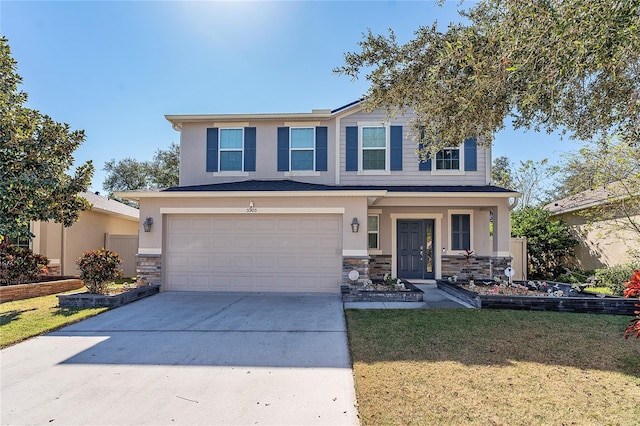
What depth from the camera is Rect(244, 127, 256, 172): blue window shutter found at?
37.0ft

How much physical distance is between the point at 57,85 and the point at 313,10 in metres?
9.11

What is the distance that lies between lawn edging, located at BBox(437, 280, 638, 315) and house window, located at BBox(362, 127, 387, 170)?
5264 millimetres

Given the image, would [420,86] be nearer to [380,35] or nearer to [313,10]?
[380,35]

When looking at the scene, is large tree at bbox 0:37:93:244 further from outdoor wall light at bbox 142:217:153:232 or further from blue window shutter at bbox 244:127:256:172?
blue window shutter at bbox 244:127:256:172

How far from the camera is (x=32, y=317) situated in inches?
273

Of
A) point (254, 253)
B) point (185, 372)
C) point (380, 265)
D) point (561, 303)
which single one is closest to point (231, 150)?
point (254, 253)

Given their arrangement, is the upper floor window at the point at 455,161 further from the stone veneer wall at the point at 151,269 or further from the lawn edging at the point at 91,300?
the lawn edging at the point at 91,300

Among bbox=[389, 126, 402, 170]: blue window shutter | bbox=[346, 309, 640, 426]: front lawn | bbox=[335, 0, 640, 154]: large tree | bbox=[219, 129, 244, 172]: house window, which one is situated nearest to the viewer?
bbox=[346, 309, 640, 426]: front lawn

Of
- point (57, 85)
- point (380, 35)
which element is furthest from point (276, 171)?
point (57, 85)

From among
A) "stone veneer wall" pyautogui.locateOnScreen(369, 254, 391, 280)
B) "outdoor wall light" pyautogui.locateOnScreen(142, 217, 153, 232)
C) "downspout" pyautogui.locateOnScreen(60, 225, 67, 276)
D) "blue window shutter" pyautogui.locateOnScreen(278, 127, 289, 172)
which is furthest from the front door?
"downspout" pyautogui.locateOnScreen(60, 225, 67, 276)

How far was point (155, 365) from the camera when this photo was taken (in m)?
4.45

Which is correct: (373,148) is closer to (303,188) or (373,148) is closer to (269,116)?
(303,188)

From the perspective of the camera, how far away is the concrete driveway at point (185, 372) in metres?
3.31

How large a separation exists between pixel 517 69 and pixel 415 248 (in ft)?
25.1
